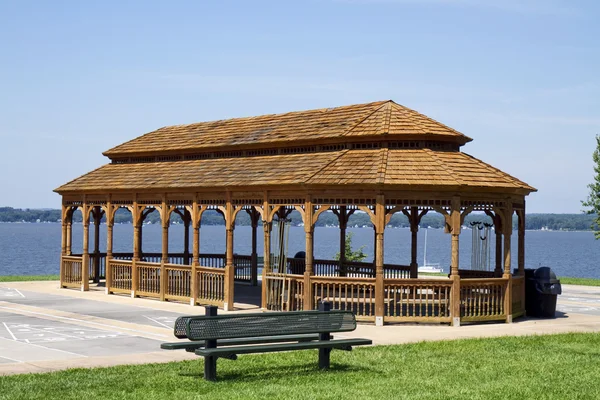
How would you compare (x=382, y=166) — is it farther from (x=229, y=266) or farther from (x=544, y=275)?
(x=544, y=275)

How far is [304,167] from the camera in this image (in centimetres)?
2333

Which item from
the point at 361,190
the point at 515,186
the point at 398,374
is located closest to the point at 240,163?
the point at 361,190

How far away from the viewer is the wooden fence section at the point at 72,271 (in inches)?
1212

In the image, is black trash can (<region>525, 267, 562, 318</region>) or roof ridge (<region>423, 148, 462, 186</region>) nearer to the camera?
roof ridge (<region>423, 148, 462, 186</region>)

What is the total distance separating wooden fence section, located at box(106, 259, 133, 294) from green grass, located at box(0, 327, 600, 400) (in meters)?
13.9

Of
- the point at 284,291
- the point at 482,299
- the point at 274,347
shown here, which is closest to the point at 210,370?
the point at 274,347

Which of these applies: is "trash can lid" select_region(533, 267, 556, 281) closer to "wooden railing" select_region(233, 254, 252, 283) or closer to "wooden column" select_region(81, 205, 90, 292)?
"wooden railing" select_region(233, 254, 252, 283)

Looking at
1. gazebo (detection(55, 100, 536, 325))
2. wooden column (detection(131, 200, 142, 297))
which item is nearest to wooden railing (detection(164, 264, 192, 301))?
gazebo (detection(55, 100, 536, 325))

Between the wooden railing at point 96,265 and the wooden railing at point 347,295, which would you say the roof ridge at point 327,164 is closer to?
the wooden railing at point 347,295

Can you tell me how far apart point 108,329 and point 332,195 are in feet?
19.7

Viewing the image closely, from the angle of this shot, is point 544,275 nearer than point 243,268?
Yes

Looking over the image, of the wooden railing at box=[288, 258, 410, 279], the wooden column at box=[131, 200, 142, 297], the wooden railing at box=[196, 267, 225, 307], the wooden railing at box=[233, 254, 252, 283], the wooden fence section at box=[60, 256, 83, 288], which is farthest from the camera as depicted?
the wooden railing at box=[233, 254, 252, 283]

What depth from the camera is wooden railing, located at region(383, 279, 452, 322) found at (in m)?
21.1

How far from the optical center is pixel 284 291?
22.7 meters
